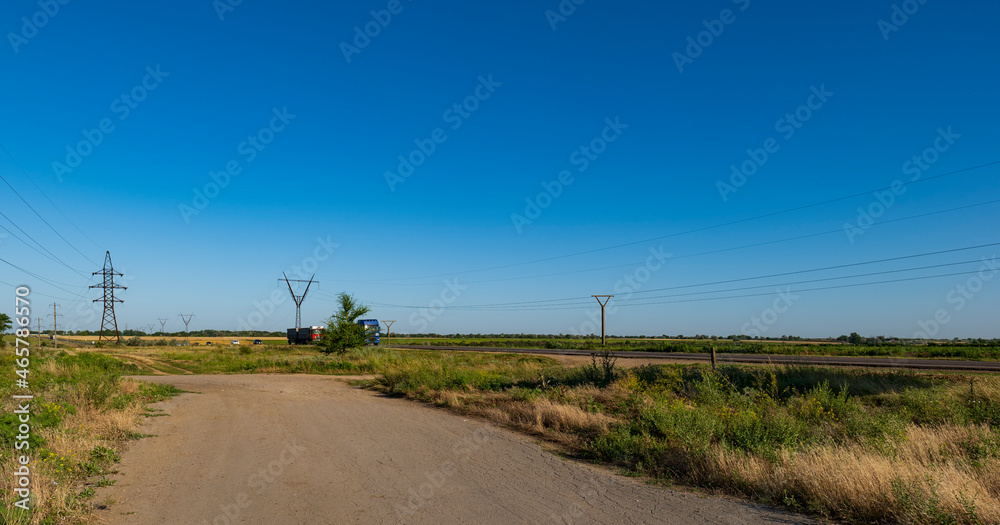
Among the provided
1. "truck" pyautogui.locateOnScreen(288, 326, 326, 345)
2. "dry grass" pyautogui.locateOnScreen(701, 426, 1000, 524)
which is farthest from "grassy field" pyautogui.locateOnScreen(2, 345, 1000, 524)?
"truck" pyautogui.locateOnScreen(288, 326, 326, 345)

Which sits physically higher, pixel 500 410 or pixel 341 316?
pixel 341 316

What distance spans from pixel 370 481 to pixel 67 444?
4.90m

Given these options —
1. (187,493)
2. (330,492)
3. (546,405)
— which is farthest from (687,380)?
(187,493)

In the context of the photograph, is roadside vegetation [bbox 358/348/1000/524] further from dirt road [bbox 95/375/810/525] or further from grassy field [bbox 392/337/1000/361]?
grassy field [bbox 392/337/1000/361]

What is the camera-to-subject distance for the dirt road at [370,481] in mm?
6078

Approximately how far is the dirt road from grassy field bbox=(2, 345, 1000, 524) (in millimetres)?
566

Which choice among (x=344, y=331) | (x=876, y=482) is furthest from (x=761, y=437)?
(x=344, y=331)

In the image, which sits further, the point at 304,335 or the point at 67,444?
the point at 304,335

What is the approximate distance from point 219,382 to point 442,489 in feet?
78.4

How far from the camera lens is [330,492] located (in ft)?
22.8

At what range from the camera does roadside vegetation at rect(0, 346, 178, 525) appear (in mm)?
5555

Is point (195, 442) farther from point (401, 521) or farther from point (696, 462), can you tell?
point (696, 462)

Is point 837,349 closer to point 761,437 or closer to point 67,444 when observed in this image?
point 761,437

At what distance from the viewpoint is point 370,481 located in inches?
296
